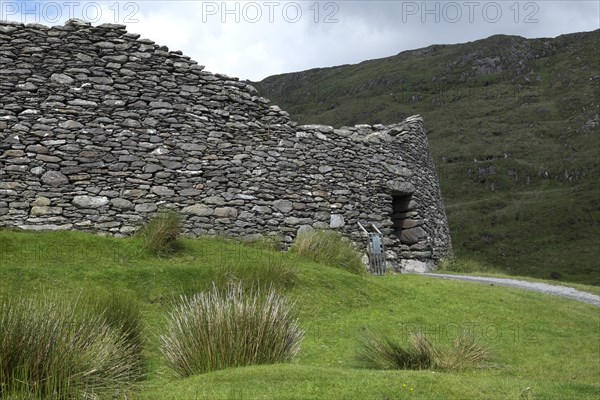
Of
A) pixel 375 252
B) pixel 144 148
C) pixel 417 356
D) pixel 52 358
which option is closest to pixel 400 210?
pixel 375 252

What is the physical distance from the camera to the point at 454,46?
158 metres

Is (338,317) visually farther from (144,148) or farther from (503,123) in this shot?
(503,123)

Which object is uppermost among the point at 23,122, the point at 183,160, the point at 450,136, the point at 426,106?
the point at 426,106

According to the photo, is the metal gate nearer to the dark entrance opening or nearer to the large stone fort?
the large stone fort

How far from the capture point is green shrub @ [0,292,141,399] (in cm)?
416

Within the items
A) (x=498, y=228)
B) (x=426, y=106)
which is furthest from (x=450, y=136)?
(x=498, y=228)

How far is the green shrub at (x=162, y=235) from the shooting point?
1084cm

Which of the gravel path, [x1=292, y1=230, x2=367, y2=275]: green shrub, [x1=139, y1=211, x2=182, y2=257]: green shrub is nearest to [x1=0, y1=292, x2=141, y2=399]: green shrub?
[x1=139, y1=211, x2=182, y2=257]: green shrub

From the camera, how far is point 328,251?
12.9 meters

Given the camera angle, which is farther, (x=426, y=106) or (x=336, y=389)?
(x=426, y=106)

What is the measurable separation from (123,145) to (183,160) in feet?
4.68

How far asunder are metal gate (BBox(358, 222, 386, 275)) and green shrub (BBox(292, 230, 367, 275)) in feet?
5.62

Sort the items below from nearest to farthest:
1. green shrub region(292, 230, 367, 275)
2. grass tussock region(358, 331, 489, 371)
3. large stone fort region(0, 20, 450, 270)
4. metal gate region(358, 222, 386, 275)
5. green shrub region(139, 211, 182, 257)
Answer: grass tussock region(358, 331, 489, 371) < green shrub region(139, 211, 182, 257) < large stone fort region(0, 20, 450, 270) < green shrub region(292, 230, 367, 275) < metal gate region(358, 222, 386, 275)

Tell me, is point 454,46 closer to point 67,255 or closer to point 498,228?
point 498,228
